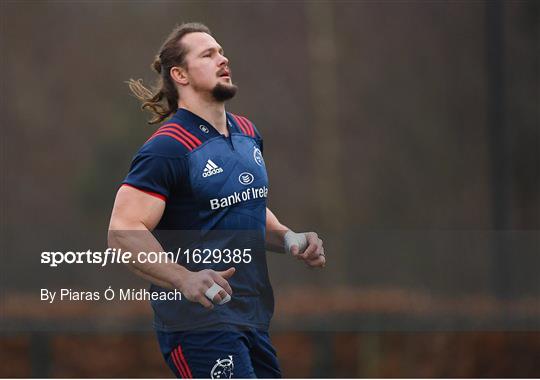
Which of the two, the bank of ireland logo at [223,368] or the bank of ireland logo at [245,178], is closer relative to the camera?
the bank of ireland logo at [223,368]

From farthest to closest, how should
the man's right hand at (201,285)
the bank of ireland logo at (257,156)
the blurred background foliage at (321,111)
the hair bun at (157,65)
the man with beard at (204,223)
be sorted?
the blurred background foliage at (321,111) < the hair bun at (157,65) < the bank of ireland logo at (257,156) < the man with beard at (204,223) < the man's right hand at (201,285)

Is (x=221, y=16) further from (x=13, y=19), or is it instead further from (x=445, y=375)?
(x=445, y=375)

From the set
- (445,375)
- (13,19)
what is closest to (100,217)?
(13,19)

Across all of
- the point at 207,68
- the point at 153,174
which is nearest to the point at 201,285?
the point at 153,174

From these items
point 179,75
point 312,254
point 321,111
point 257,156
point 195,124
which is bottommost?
point 312,254

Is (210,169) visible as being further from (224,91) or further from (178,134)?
(224,91)

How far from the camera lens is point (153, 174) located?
4328 millimetres

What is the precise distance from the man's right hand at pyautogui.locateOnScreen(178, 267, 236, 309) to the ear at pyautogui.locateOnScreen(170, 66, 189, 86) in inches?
38.6

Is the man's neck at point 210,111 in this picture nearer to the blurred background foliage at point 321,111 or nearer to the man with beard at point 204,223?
the man with beard at point 204,223

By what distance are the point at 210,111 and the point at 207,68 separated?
20 cm

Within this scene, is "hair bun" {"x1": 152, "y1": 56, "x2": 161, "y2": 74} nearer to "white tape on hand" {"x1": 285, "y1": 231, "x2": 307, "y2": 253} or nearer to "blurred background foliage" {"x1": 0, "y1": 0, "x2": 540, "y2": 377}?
"white tape on hand" {"x1": 285, "y1": 231, "x2": 307, "y2": 253}

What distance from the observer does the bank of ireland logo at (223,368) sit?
4.34 m

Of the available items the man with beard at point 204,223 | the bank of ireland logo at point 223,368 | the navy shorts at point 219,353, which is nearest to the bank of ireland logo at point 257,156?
the man with beard at point 204,223

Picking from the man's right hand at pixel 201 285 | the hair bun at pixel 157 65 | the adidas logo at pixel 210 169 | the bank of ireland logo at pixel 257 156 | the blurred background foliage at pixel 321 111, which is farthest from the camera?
the blurred background foliage at pixel 321 111
